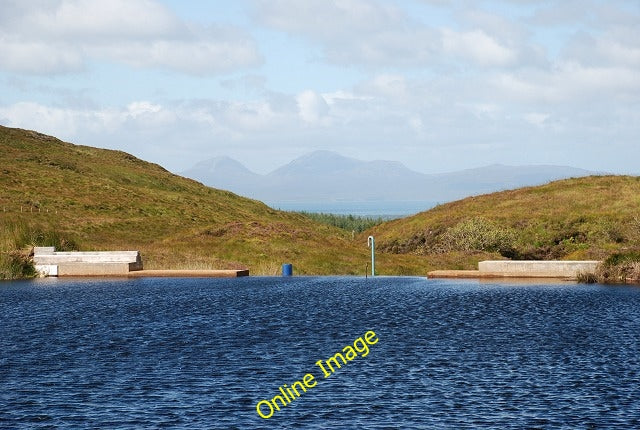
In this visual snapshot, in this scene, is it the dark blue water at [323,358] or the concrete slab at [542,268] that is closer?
the dark blue water at [323,358]

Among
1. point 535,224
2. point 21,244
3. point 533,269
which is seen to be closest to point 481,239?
point 535,224

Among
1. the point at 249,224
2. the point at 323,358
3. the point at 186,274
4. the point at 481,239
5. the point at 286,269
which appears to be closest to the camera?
the point at 323,358

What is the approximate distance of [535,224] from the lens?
4094 inches

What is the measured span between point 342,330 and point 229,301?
44.5 feet

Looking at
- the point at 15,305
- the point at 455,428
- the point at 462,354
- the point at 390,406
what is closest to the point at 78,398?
the point at 390,406

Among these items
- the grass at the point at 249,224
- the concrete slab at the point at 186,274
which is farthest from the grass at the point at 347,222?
the concrete slab at the point at 186,274

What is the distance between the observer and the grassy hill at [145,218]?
78.9 m

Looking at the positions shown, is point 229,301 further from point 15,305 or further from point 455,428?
point 455,428

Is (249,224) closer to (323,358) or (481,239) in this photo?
(481,239)

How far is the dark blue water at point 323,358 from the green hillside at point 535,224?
85.1ft

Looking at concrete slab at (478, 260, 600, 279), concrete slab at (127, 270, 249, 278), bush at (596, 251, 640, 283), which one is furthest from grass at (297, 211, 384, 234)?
bush at (596, 251, 640, 283)

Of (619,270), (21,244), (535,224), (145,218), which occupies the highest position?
(145,218)

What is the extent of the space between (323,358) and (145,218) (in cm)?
8670

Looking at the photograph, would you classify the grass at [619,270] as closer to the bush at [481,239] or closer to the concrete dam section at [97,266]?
the concrete dam section at [97,266]
